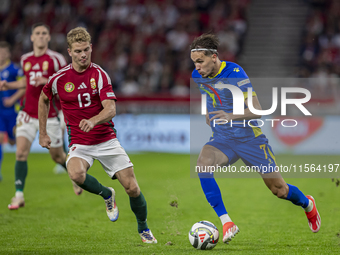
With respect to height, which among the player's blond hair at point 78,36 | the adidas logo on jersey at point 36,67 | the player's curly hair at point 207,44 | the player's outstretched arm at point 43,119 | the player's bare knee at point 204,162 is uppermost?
the player's blond hair at point 78,36

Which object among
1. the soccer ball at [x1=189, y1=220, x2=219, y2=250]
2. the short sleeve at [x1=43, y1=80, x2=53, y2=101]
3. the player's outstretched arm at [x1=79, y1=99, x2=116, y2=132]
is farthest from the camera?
the short sleeve at [x1=43, y1=80, x2=53, y2=101]

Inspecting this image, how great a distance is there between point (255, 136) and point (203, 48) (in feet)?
3.73

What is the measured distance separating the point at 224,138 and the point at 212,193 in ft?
2.08

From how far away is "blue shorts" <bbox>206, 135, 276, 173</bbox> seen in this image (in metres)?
5.31

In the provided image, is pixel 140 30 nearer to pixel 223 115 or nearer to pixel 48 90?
pixel 48 90

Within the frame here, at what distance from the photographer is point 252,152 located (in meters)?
5.34

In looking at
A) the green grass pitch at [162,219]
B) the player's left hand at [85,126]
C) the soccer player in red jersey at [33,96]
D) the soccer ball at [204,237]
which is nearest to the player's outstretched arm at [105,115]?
the player's left hand at [85,126]

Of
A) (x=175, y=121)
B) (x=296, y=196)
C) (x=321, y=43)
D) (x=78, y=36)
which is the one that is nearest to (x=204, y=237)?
(x=296, y=196)

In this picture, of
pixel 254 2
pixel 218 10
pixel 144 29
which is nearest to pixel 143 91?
pixel 144 29

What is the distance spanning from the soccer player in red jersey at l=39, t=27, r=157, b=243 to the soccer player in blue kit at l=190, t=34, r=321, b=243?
2.67ft

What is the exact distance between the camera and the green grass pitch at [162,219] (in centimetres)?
523

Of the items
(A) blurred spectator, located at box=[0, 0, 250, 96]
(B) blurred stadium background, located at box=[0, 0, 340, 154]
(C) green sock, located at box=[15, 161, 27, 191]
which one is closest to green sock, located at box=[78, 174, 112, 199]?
(C) green sock, located at box=[15, 161, 27, 191]

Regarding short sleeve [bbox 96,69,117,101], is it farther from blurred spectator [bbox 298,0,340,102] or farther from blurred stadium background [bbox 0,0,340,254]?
blurred spectator [bbox 298,0,340,102]

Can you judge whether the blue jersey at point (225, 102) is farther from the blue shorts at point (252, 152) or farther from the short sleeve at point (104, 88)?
the short sleeve at point (104, 88)
